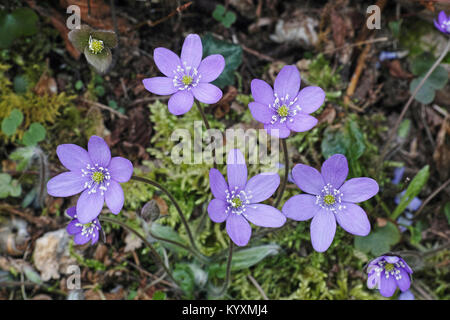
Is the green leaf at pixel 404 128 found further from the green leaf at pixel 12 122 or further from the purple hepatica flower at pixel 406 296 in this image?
the green leaf at pixel 12 122

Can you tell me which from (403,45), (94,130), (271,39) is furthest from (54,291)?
(403,45)

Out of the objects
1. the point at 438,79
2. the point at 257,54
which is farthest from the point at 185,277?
the point at 438,79

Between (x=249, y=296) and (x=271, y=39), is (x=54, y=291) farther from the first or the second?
(x=271, y=39)

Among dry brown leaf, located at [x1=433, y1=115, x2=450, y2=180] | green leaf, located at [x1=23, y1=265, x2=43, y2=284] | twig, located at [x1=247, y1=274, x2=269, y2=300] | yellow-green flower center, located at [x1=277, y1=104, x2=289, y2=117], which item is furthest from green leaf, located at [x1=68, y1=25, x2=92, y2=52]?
dry brown leaf, located at [x1=433, y1=115, x2=450, y2=180]

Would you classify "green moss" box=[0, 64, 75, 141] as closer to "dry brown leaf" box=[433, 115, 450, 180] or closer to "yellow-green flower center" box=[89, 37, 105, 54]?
"yellow-green flower center" box=[89, 37, 105, 54]

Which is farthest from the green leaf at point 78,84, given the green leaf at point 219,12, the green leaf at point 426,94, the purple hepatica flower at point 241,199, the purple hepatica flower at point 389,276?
the green leaf at point 426,94

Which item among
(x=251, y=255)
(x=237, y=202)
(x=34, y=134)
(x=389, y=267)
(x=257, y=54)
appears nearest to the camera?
(x=237, y=202)

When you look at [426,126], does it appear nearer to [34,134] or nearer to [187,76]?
[187,76]
